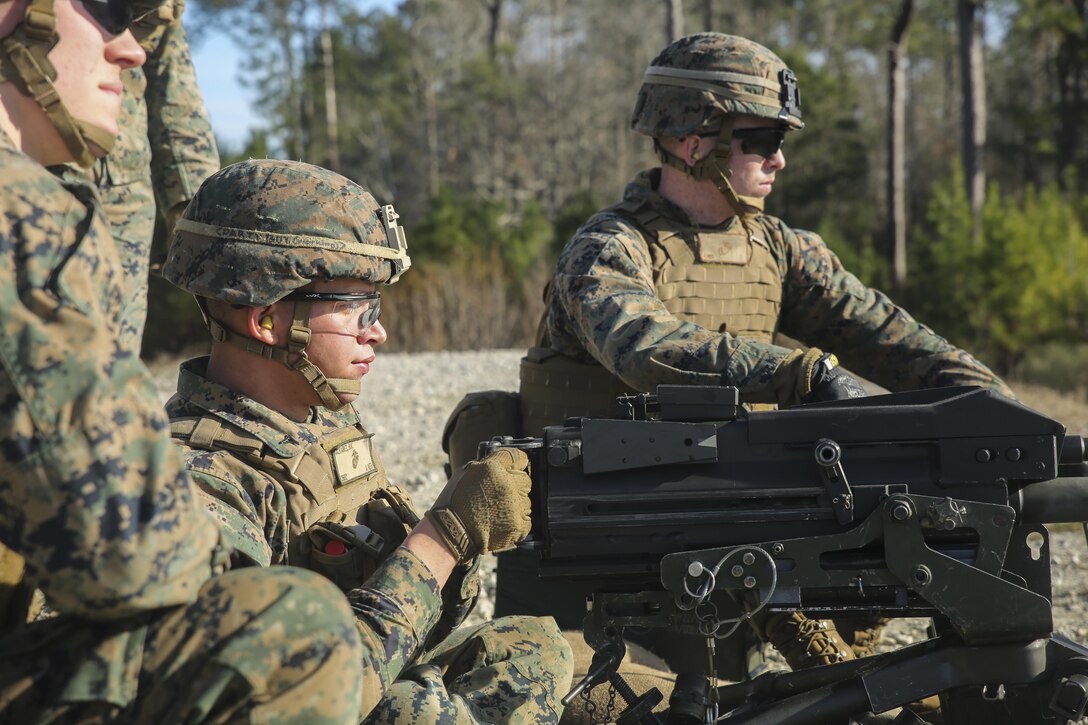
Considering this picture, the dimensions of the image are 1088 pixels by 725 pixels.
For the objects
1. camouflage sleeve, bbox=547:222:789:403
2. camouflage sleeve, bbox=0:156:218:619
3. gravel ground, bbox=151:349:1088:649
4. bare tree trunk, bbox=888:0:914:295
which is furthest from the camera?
bare tree trunk, bbox=888:0:914:295

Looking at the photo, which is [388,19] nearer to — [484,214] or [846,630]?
A: [484,214]

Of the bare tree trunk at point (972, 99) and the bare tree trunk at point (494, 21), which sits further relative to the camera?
the bare tree trunk at point (494, 21)

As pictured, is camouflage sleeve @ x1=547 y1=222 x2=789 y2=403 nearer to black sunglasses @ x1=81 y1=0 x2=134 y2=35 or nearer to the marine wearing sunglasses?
the marine wearing sunglasses

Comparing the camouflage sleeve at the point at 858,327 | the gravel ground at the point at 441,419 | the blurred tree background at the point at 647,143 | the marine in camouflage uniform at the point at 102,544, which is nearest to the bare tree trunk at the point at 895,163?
the blurred tree background at the point at 647,143

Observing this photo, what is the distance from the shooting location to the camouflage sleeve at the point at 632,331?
3.56 meters

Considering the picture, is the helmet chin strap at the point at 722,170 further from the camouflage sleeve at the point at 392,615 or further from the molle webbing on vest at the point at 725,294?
the camouflage sleeve at the point at 392,615

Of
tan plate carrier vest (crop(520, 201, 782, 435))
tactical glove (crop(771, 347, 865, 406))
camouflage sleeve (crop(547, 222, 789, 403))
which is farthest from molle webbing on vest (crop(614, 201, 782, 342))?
tactical glove (crop(771, 347, 865, 406))

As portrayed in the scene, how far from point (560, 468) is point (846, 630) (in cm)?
182

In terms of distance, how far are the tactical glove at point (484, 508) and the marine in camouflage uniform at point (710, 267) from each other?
1269 mm

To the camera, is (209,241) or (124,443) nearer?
(124,443)

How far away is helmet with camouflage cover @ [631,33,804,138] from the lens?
4.24 meters

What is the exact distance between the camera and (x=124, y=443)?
1807mm

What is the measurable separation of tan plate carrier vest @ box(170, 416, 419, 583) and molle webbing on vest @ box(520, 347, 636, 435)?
1.27 meters

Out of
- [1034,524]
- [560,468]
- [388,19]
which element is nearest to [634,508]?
[560,468]
